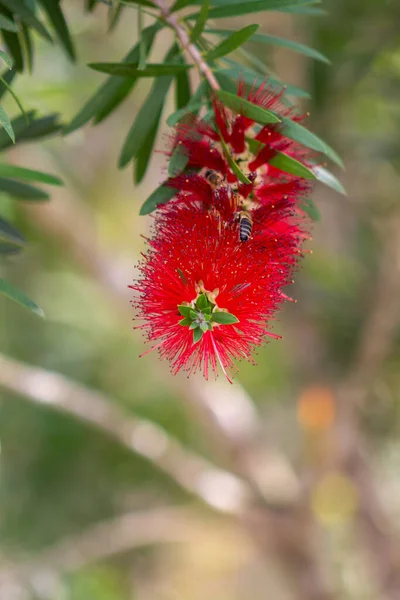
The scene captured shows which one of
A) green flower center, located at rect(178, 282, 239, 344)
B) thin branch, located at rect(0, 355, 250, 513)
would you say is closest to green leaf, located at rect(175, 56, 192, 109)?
green flower center, located at rect(178, 282, 239, 344)

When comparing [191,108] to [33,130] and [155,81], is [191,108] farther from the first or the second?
[33,130]

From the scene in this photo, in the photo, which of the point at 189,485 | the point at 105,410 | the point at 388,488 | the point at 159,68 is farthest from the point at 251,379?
the point at 159,68

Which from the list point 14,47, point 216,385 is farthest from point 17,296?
point 216,385

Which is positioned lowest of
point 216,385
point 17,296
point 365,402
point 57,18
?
point 17,296

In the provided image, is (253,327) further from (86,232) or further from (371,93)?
(86,232)

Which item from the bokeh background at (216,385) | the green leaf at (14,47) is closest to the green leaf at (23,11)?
the green leaf at (14,47)

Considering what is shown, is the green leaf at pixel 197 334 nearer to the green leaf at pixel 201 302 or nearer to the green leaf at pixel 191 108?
the green leaf at pixel 201 302
